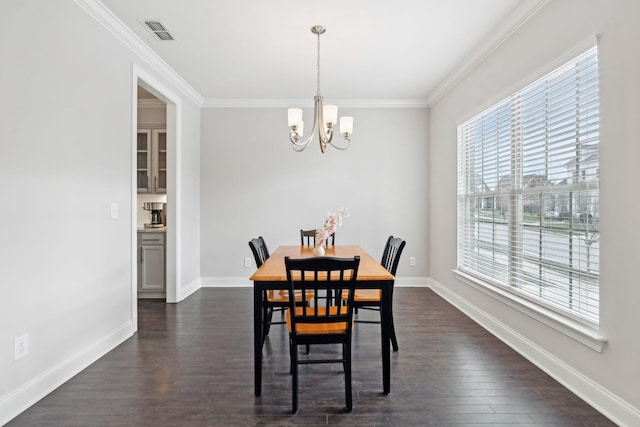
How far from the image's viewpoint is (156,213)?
4891 millimetres

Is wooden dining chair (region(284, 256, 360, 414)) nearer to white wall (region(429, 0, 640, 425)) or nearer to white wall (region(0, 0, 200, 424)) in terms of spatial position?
white wall (region(429, 0, 640, 425))

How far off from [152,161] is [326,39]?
288 centimetres

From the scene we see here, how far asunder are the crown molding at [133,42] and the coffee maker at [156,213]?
5.02ft

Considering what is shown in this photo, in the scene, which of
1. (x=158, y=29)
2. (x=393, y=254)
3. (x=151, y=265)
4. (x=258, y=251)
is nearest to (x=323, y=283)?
(x=258, y=251)

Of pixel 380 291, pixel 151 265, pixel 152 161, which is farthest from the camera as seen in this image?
pixel 152 161

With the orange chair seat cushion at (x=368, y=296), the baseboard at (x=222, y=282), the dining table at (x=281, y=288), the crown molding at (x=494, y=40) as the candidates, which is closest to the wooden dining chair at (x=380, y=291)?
the orange chair seat cushion at (x=368, y=296)

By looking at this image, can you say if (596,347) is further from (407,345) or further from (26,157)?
(26,157)

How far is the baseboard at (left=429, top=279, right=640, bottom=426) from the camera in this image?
6.34 feet

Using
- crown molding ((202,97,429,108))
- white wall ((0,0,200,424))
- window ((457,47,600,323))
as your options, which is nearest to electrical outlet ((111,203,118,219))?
white wall ((0,0,200,424))

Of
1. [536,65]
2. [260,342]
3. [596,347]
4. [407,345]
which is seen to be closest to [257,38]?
[536,65]

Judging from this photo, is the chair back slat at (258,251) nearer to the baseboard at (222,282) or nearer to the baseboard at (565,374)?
the baseboard at (222,282)

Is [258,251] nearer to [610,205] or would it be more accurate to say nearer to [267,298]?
[267,298]

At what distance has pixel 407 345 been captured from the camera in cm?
305

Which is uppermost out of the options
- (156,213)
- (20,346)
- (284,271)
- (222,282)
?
(156,213)
